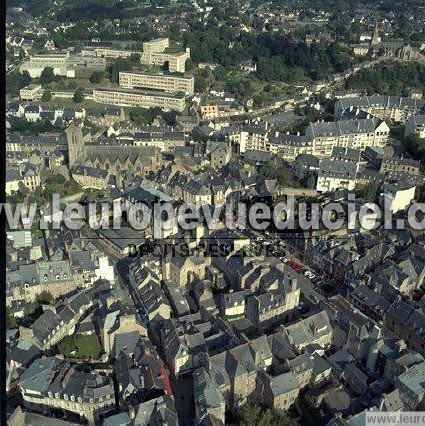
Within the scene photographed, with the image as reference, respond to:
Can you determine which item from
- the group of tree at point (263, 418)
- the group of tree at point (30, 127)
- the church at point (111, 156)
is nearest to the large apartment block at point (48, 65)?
the group of tree at point (30, 127)

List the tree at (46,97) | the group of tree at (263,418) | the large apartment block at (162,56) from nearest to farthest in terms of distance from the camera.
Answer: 1. the group of tree at (263,418)
2. the tree at (46,97)
3. the large apartment block at (162,56)

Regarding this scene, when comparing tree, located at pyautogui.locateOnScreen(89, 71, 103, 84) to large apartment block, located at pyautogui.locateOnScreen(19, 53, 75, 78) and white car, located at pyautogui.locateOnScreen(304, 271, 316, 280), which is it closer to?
large apartment block, located at pyautogui.locateOnScreen(19, 53, 75, 78)

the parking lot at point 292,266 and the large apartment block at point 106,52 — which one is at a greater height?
the large apartment block at point 106,52

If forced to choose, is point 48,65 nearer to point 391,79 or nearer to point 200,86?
point 200,86

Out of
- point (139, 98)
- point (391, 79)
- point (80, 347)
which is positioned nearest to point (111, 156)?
point (80, 347)

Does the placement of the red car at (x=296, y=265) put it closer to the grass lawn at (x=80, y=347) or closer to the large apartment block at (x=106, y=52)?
the grass lawn at (x=80, y=347)

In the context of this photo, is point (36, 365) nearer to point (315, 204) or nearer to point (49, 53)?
point (315, 204)

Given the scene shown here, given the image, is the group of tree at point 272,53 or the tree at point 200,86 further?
the group of tree at point 272,53
